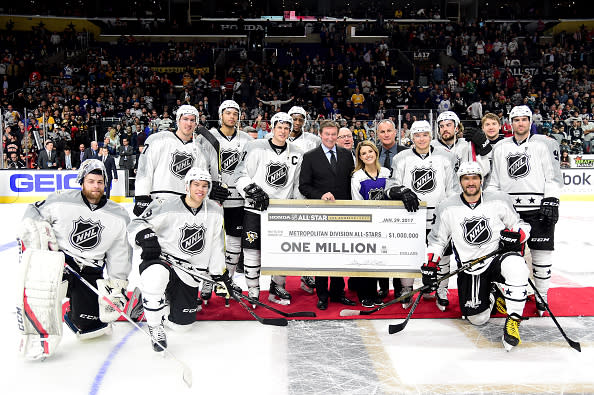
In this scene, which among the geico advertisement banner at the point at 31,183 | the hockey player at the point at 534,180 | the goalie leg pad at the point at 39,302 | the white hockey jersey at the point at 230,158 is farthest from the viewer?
the geico advertisement banner at the point at 31,183

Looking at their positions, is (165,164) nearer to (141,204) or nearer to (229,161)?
(141,204)

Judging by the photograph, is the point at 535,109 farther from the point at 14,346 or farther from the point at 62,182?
the point at 14,346

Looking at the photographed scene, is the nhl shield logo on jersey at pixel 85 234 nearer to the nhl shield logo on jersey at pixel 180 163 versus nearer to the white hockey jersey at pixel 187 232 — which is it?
the white hockey jersey at pixel 187 232

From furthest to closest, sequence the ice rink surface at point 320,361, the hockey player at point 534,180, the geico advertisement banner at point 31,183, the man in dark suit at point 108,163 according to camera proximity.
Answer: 1. the geico advertisement banner at point 31,183
2. the man in dark suit at point 108,163
3. the hockey player at point 534,180
4. the ice rink surface at point 320,361

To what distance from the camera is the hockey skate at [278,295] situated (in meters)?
4.42

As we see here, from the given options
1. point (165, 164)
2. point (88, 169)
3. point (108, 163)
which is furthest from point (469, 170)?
point (108, 163)

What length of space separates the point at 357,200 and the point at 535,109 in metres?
12.9

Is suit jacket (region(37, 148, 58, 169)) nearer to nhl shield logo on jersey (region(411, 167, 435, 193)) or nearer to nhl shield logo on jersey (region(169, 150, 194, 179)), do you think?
nhl shield logo on jersey (region(169, 150, 194, 179))

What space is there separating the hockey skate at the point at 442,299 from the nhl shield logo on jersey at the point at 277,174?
1.57 m

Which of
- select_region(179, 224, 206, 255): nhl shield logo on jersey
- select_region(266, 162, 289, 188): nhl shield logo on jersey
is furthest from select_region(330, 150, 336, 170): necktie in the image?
select_region(179, 224, 206, 255): nhl shield logo on jersey

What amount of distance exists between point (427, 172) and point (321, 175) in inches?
34.5

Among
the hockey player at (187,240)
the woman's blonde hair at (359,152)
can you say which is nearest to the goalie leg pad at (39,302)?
the hockey player at (187,240)

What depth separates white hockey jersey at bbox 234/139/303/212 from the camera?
4.41 m

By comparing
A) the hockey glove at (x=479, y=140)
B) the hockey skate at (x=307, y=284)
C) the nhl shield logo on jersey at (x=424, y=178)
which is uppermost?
the hockey glove at (x=479, y=140)
